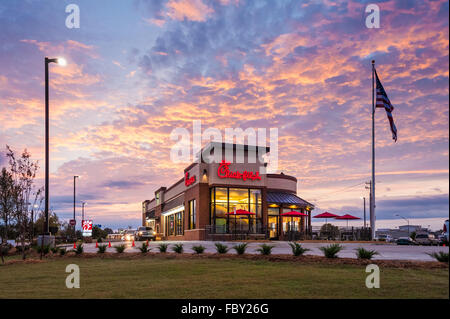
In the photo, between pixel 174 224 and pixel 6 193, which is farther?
pixel 174 224

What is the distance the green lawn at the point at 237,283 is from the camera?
8.47 meters

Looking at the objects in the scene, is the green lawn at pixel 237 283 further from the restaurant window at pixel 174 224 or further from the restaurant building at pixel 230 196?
the restaurant window at pixel 174 224

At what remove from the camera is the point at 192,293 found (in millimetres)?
9195

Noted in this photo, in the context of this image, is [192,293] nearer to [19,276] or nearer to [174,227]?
[19,276]

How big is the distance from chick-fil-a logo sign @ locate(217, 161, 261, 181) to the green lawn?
31354 millimetres

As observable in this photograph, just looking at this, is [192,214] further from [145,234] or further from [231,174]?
[231,174]

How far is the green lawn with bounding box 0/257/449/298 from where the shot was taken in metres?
8.47

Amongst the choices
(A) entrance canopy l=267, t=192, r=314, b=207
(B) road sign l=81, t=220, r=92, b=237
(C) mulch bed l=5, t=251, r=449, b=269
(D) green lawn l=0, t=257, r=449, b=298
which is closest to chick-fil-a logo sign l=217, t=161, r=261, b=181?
(A) entrance canopy l=267, t=192, r=314, b=207

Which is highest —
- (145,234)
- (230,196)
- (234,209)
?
(230,196)

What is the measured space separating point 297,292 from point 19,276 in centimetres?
1033

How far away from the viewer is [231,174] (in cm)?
4591

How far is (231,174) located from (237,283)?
35.7 meters

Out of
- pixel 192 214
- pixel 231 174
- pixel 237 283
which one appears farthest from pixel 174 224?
pixel 237 283

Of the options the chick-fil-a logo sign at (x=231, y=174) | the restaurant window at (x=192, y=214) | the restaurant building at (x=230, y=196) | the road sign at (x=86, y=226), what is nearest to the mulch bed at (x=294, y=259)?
the restaurant building at (x=230, y=196)
